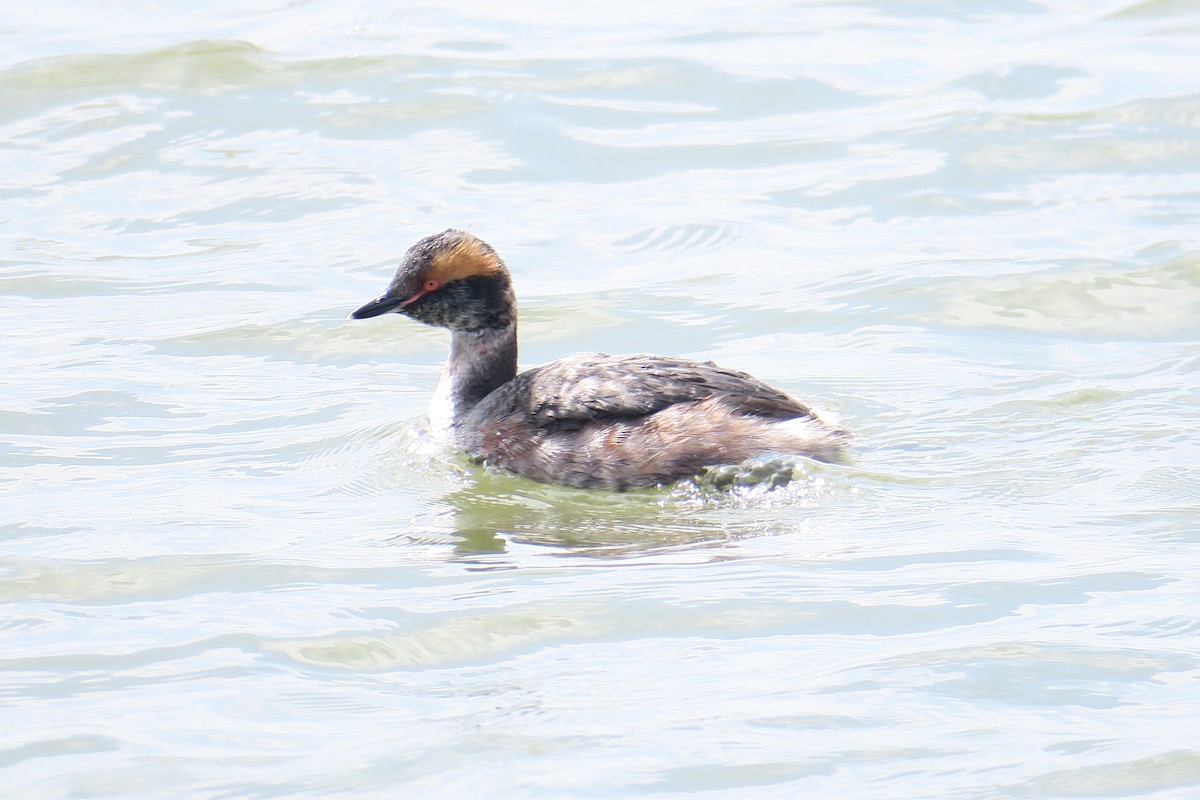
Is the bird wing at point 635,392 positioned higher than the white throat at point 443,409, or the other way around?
the bird wing at point 635,392

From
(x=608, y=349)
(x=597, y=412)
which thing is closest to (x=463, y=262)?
(x=597, y=412)

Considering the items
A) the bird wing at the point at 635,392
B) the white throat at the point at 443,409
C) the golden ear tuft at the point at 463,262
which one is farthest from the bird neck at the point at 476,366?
the bird wing at the point at 635,392

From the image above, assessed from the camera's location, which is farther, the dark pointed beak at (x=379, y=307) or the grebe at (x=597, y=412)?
the dark pointed beak at (x=379, y=307)

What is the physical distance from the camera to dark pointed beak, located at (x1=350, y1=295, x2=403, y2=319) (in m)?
8.22

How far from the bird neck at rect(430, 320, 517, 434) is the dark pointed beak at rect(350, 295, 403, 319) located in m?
0.33

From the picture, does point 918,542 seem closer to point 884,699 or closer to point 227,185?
point 884,699

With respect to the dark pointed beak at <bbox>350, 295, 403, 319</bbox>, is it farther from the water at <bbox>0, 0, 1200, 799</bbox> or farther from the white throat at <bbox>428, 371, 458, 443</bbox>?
the water at <bbox>0, 0, 1200, 799</bbox>

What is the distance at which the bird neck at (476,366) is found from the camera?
829cm

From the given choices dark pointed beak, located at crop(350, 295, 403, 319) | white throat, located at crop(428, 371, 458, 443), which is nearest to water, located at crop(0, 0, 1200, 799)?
white throat, located at crop(428, 371, 458, 443)

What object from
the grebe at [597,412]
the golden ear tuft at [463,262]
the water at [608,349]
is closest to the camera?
the water at [608,349]

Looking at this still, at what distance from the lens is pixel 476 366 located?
837 cm

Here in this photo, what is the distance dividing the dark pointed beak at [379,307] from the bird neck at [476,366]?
329 mm

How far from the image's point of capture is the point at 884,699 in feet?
17.2

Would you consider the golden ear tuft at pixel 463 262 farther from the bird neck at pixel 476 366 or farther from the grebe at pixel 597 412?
the bird neck at pixel 476 366
